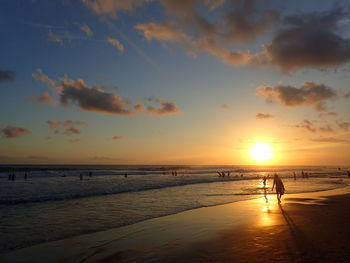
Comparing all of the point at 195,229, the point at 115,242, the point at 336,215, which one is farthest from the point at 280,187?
the point at 115,242

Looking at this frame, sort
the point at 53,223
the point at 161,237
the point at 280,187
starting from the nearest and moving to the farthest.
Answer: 1. the point at 161,237
2. the point at 53,223
3. the point at 280,187

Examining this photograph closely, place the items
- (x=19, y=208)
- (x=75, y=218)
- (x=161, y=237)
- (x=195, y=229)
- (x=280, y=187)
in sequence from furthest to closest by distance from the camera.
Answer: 1. (x=280, y=187)
2. (x=19, y=208)
3. (x=75, y=218)
4. (x=195, y=229)
5. (x=161, y=237)

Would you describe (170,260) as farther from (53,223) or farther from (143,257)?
(53,223)

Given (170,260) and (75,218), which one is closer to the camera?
(170,260)

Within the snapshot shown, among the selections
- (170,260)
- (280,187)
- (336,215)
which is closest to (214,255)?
(170,260)

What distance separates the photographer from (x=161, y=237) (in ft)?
36.0

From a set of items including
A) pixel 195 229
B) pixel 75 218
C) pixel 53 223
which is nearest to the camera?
pixel 195 229

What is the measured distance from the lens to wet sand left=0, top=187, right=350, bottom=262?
316 inches

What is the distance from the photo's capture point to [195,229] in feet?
40.1

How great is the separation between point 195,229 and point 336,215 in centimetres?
831

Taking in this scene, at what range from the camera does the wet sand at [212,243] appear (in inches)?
316

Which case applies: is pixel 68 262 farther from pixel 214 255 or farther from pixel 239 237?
pixel 239 237

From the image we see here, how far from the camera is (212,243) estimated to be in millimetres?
9656

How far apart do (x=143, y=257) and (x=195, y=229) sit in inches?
172
